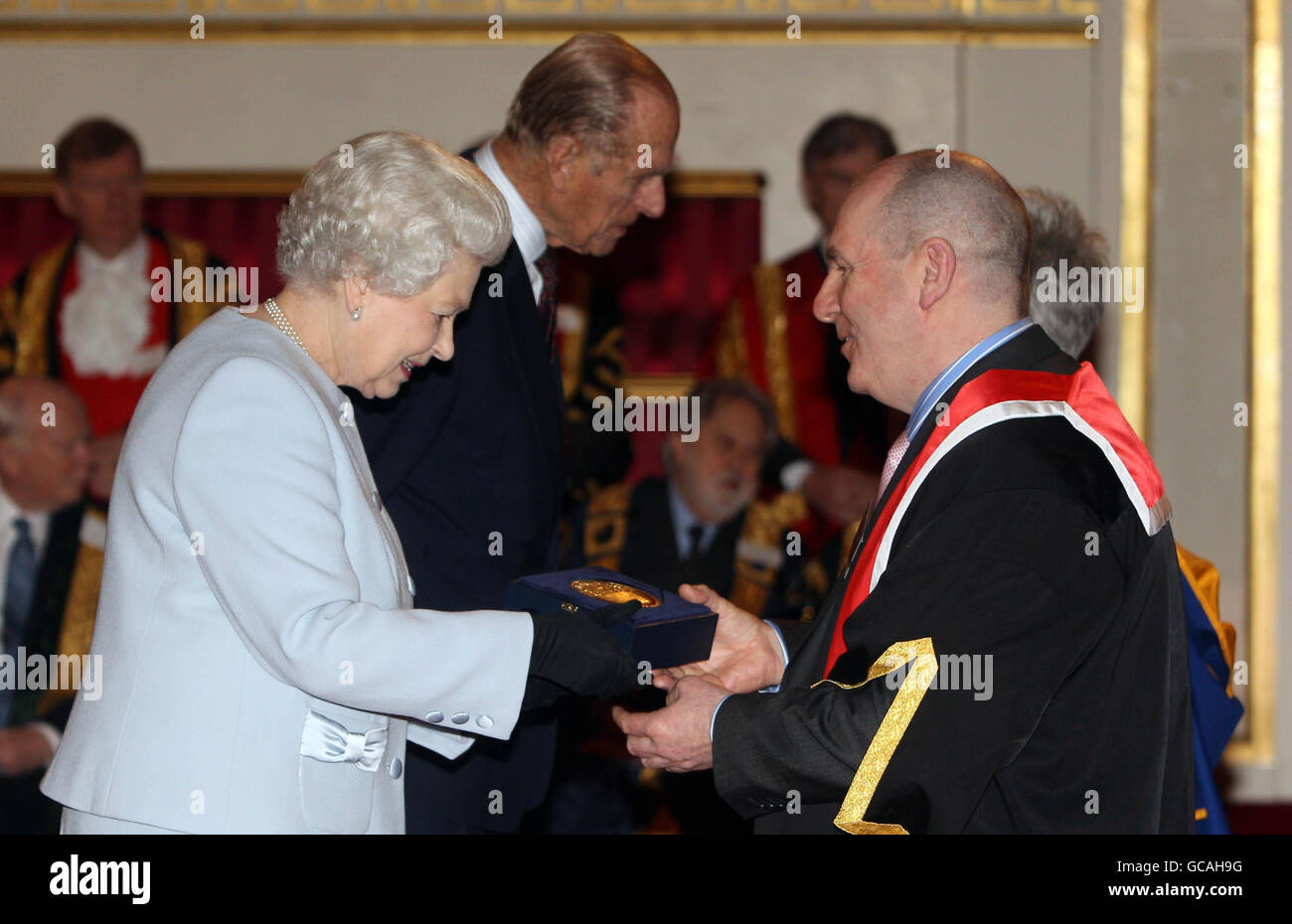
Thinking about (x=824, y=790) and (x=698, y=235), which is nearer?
(x=824, y=790)

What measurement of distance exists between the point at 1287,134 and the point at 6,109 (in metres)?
4.63

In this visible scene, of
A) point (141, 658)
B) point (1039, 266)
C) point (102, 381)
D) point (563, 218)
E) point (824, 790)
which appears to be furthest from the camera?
point (102, 381)

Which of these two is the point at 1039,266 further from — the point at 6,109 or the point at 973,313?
the point at 6,109

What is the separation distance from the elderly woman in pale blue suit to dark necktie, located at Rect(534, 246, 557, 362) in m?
0.71

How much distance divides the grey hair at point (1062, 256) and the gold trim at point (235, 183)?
2846 mm

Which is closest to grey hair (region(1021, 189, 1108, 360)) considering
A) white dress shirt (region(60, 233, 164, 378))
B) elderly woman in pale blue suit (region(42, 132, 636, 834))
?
elderly woman in pale blue suit (region(42, 132, 636, 834))

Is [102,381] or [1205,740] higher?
[102,381]

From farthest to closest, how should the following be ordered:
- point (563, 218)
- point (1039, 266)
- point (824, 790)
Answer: point (563, 218) < point (1039, 266) < point (824, 790)

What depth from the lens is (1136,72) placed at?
200 inches

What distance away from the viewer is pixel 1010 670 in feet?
5.38

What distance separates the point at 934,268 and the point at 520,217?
0.92m

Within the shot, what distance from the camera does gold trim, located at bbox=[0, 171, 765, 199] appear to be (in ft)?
16.7

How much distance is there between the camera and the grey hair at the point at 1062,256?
2258mm
